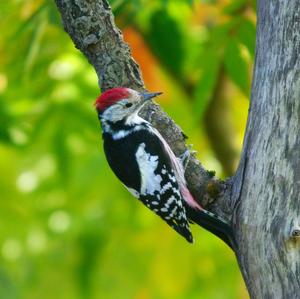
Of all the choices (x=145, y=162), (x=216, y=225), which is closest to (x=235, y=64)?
(x=145, y=162)

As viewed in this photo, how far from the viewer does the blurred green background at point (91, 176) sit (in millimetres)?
6871

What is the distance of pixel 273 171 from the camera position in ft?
13.4

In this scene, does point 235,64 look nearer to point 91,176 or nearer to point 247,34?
point 247,34

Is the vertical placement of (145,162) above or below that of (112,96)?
below

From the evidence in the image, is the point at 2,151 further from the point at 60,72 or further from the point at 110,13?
the point at 110,13

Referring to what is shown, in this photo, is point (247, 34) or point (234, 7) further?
point (234, 7)

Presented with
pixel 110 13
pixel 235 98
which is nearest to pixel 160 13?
pixel 235 98

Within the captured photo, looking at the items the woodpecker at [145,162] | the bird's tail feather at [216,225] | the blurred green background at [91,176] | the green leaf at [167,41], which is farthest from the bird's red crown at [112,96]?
the green leaf at [167,41]

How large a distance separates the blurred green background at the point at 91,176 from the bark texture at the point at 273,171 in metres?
Answer: 2.51

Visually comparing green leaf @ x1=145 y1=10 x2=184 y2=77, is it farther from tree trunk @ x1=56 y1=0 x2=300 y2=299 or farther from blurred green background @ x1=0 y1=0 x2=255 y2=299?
tree trunk @ x1=56 y1=0 x2=300 y2=299

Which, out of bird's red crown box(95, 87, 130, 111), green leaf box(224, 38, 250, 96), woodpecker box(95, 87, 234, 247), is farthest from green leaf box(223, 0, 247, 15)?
bird's red crown box(95, 87, 130, 111)

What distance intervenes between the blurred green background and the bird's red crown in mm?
1612

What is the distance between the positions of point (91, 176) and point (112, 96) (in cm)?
240

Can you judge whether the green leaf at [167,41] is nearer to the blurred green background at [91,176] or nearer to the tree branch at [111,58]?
the blurred green background at [91,176]
